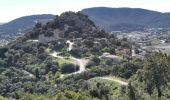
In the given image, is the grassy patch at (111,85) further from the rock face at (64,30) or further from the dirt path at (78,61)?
the rock face at (64,30)

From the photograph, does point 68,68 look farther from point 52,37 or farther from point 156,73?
point 156,73

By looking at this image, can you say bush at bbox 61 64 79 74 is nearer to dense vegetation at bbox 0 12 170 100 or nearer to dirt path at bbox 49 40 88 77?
dense vegetation at bbox 0 12 170 100

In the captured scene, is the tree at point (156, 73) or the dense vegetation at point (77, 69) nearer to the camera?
the tree at point (156, 73)

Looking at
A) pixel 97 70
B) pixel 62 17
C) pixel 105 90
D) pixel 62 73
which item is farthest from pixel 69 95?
pixel 62 17

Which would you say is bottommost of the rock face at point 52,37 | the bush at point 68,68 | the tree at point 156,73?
the bush at point 68,68

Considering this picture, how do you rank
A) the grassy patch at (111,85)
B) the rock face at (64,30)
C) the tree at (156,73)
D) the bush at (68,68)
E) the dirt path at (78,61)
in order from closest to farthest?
the tree at (156,73) → the grassy patch at (111,85) → the bush at (68,68) → the dirt path at (78,61) → the rock face at (64,30)

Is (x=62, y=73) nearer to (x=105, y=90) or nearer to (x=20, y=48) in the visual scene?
(x=20, y=48)

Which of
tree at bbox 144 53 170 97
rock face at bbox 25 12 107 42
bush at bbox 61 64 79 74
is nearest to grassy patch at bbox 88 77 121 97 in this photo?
tree at bbox 144 53 170 97

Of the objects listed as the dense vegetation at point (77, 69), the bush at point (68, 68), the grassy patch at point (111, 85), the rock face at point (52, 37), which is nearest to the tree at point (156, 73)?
the dense vegetation at point (77, 69)
